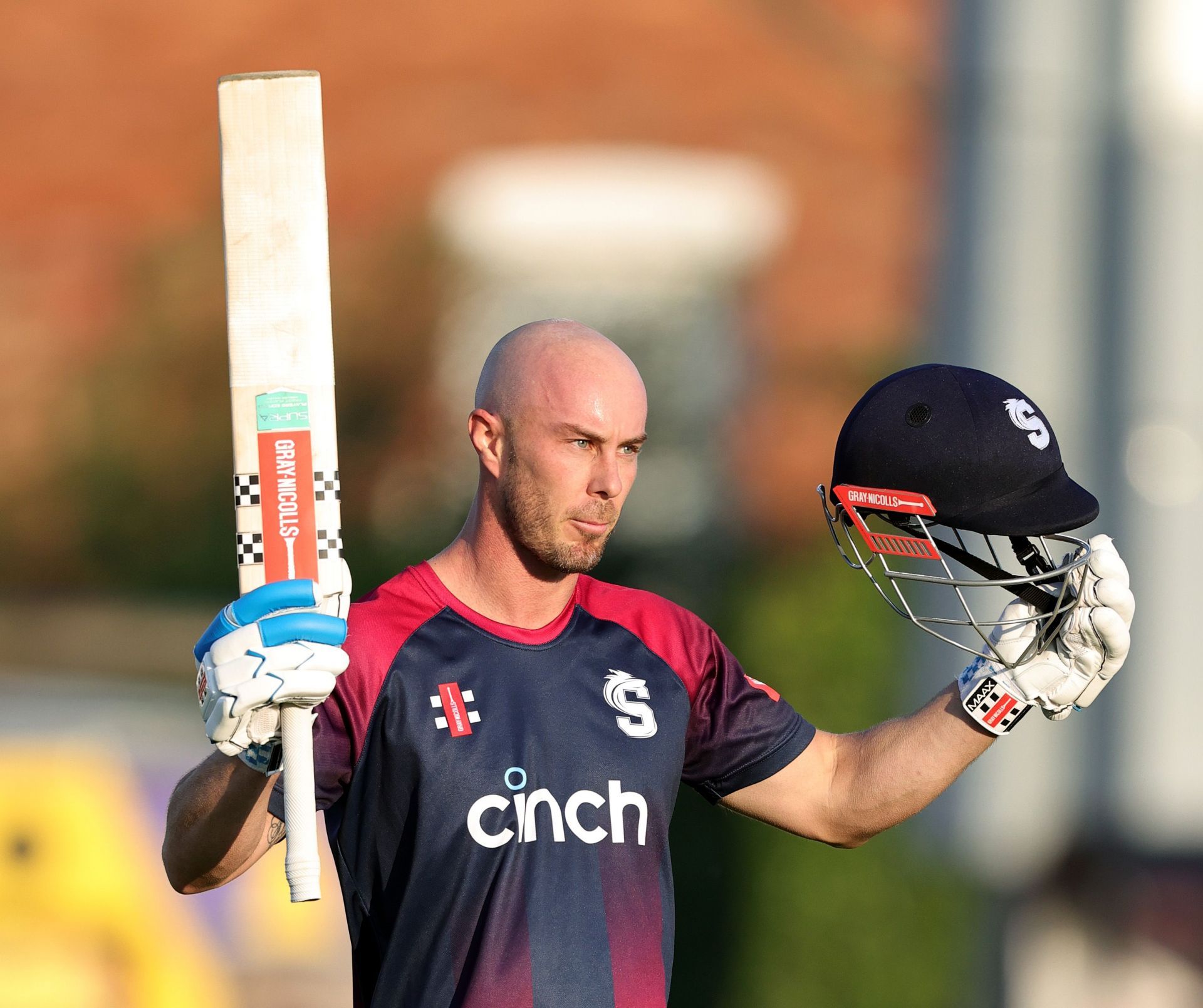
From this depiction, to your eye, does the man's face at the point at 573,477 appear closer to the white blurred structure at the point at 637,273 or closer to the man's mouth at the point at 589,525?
the man's mouth at the point at 589,525

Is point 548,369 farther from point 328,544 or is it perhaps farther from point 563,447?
point 328,544

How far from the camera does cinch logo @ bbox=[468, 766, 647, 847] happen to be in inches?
127

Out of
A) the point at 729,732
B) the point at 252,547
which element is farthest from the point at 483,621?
the point at 729,732

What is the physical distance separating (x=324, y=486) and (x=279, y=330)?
338 mm

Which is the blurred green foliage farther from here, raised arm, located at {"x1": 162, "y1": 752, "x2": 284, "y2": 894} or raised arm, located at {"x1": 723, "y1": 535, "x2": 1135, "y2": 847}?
raised arm, located at {"x1": 162, "y1": 752, "x2": 284, "y2": 894}

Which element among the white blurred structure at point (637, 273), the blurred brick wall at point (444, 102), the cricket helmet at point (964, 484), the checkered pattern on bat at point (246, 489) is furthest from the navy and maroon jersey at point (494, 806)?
the blurred brick wall at point (444, 102)

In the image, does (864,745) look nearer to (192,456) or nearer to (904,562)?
(904,562)

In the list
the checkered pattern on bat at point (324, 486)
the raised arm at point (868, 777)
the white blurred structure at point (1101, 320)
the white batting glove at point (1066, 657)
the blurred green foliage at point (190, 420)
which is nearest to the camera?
the white batting glove at point (1066, 657)

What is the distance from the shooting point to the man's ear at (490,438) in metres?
3.49

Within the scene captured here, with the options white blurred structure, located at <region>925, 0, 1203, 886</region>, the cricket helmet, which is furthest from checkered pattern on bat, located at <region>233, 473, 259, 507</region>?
white blurred structure, located at <region>925, 0, 1203, 886</region>

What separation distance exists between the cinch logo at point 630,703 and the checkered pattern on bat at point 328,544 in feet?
2.01

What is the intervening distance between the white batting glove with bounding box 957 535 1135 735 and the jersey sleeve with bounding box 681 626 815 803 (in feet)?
1.35

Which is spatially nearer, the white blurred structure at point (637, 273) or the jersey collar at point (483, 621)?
the jersey collar at point (483, 621)

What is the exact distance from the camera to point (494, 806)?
3250 millimetres
